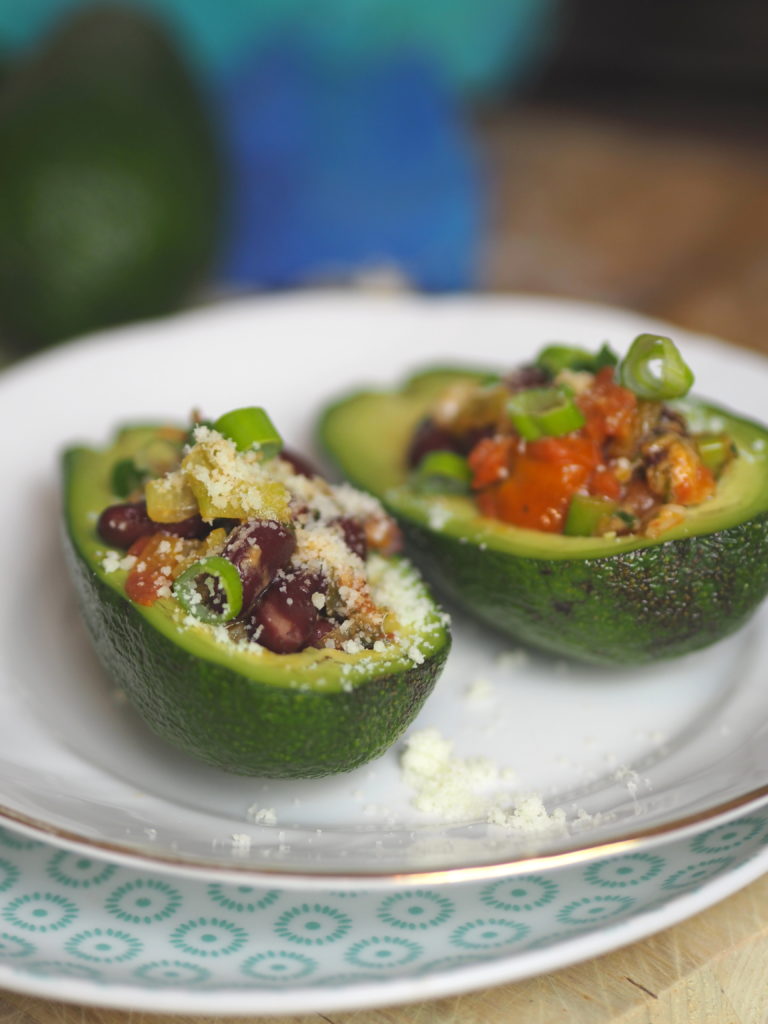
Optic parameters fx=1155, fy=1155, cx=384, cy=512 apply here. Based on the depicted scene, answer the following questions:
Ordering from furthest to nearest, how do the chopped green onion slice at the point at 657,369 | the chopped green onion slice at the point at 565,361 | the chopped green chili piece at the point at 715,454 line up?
the chopped green onion slice at the point at 565,361, the chopped green chili piece at the point at 715,454, the chopped green onion slice at the point at 657,369

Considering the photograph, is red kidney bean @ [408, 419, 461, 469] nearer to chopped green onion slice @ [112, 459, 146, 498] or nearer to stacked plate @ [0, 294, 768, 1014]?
stacked plate @ [0, 294, 768, 1014]

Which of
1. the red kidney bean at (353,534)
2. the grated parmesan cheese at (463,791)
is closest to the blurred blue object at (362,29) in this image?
the red kidney bean at (353,534)

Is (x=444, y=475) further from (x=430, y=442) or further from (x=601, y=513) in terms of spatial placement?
(x=601, y=513)

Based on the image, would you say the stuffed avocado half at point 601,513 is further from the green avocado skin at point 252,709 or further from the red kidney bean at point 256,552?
the red kidney bean at point 256,552

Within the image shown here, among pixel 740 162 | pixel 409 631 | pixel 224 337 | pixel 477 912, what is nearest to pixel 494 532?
pixel 409 631

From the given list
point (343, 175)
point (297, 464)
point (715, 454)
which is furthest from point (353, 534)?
point (343, 175)

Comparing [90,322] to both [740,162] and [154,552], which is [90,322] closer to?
[154,552]
